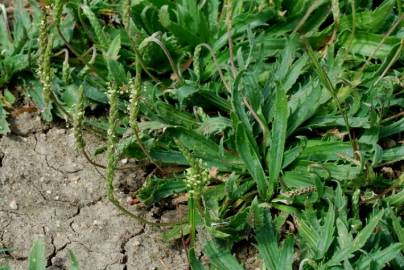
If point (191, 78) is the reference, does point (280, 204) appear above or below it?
below

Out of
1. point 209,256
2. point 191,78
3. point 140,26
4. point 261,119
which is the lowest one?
point 209,256

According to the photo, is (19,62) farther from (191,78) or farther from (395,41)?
(395,41)

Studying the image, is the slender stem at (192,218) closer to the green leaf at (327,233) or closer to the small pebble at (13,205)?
the green leaf at (327,233)

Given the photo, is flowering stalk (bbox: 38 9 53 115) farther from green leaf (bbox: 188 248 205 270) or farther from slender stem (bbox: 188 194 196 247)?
green leaf (bbox: 188 248 205 270)

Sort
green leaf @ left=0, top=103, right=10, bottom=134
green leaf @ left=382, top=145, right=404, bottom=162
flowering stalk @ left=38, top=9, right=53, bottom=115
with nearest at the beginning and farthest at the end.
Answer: flowering stalk @ left=38, top=9, right=53, bottom=115 < green leaf @ left=382, top=145, right=404, bottom=162 < green leaf @ left=0, top=103, right=10, bottom=134

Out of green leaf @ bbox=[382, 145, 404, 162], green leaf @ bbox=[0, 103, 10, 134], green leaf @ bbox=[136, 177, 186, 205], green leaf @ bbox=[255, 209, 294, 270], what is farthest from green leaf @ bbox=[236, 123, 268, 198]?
green leaf @ bbox=[0, 103, 10, 134]

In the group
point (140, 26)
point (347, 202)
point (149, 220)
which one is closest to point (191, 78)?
point (140, 26)

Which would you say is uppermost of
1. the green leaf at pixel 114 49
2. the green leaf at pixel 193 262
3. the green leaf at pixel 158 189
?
the green leaf at pixel 114 49

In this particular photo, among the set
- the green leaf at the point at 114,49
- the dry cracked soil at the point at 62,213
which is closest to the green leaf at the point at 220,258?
the dry cracked soil at the point at 62,213

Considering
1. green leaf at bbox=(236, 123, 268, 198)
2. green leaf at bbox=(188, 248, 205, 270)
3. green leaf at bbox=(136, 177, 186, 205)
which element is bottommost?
green leaf at bbox=(188, 248, 205, 270)
